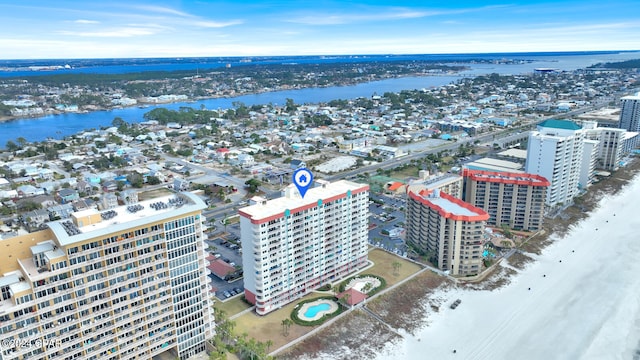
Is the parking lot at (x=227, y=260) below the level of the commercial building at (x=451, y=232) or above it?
below

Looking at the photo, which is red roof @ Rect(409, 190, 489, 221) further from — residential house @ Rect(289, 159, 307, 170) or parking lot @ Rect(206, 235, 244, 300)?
residential house @ Rect(289, 159, 307, 170)

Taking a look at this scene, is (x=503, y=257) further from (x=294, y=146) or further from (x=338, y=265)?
(x=294, y=146)

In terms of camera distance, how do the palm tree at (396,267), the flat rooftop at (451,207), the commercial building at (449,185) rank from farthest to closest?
the commercial building at (449,185) < the palm tree at (396,267) < the flat rooftop at (451,207)

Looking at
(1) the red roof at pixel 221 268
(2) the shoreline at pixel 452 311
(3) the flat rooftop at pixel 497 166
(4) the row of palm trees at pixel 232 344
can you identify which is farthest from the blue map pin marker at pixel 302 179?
(3) the flat rooftop at pixel 497 166

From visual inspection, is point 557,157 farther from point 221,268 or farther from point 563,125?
point 221,268

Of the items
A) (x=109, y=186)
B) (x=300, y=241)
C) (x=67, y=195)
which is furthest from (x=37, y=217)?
(x=300, y=241)

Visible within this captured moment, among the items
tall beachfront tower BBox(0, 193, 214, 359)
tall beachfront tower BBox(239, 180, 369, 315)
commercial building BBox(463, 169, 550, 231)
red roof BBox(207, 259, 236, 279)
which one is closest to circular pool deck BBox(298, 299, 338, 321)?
tall beachfront tower BBox(239, 180, 369, 315)

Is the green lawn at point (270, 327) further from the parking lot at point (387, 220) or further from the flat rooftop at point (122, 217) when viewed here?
the parking lot at point (387, 220)
